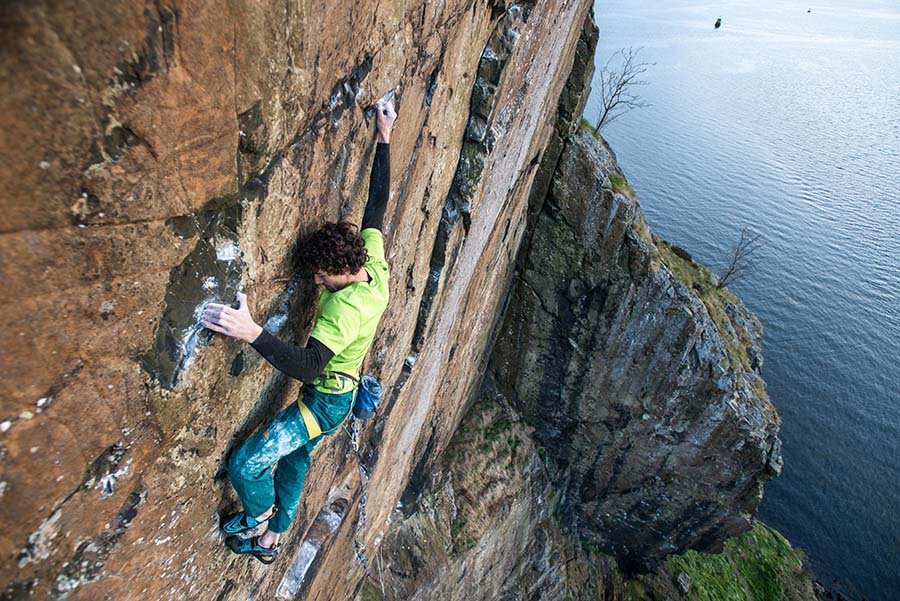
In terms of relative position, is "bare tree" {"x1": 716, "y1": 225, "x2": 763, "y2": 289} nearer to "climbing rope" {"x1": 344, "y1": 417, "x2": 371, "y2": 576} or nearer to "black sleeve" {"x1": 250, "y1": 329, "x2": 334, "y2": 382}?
"climbing rope" {"x1": 344, "y1": 417, "x2": 371, "y2": 576}

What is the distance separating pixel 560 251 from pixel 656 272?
262 cm

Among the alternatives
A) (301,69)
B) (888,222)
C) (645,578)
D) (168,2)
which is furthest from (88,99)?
(888,222)

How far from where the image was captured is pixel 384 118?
445 cm

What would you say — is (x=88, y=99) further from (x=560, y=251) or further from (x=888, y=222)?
(x=888, y=222)

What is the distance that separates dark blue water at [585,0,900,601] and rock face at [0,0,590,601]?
2921 centimetres

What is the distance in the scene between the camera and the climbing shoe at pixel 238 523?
14.8 ft

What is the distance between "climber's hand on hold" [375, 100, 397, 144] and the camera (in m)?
4.39

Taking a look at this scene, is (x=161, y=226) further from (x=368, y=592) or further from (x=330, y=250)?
(x=368, y=592)

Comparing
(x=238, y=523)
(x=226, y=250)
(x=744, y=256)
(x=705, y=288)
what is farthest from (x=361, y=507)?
(x=744, y=256)

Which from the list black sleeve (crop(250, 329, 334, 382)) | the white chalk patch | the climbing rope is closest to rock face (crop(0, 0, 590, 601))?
the white chalk patch

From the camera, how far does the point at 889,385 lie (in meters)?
28.2

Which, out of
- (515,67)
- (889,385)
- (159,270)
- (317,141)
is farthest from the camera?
(889,385)

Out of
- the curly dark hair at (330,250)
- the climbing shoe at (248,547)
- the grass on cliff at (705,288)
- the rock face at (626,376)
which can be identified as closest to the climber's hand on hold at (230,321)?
the curly dark hair at (330,250)

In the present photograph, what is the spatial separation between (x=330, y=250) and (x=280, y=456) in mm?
1762
